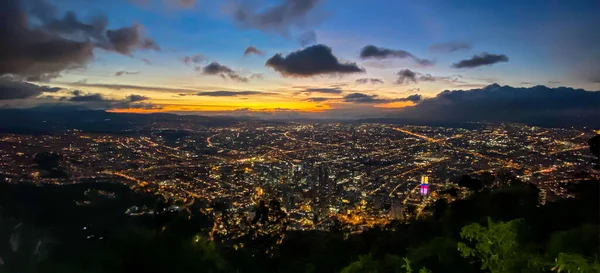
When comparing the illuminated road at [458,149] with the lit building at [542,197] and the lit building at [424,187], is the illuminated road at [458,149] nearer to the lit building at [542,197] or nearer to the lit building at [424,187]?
the lit building at [424,187]

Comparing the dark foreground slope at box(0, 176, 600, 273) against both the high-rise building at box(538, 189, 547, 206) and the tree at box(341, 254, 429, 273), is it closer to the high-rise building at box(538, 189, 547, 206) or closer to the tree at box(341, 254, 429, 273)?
the tree at box(341, 254, 429, 273)

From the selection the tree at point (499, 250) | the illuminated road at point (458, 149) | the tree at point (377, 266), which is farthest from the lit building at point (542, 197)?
the tree at point (499, 250)

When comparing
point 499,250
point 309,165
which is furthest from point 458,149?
point 499,250

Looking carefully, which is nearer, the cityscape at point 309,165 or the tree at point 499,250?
the tree at point 499,250

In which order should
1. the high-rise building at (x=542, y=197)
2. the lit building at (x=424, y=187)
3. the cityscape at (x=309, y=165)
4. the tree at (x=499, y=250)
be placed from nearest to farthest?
the tree at (x=499, y=250)
the high-rise building at (x=542, y=197)
the cityscape at (x=309, y=165)
the lit building at (x=424, y=187)

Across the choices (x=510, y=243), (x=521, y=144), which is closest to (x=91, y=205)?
(x=510, y=243)

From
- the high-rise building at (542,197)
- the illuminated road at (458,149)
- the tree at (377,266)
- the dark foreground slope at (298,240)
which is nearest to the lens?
the dark foreground slope at (298,240)

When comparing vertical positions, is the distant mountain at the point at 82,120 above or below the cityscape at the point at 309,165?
above

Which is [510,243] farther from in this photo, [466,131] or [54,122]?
[466,131]

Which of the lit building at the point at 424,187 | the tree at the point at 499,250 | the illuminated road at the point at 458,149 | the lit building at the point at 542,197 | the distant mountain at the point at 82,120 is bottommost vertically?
the lit building at the point at 424,187
